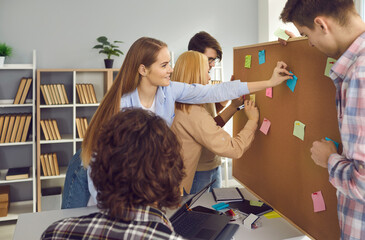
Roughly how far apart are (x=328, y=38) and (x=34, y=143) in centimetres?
314

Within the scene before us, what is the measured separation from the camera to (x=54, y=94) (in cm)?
358

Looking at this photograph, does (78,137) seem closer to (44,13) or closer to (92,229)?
(44,13)

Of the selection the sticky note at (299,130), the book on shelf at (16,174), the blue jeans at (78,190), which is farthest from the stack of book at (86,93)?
the sticky note at (299,130)

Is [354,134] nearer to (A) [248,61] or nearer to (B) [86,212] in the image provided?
(A) [248,61]

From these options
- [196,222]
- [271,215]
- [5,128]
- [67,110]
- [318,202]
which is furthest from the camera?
[67,110]

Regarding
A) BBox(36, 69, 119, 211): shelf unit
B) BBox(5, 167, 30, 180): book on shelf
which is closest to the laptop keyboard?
BBox(36, 69, 119, 211): shelf unit

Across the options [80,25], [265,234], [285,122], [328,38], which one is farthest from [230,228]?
[80,25]

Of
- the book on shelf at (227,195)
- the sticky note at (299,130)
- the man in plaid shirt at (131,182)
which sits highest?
the sticky note at (299,130)

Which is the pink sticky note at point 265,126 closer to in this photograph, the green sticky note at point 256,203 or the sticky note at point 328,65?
the green sticky note at point 256,203

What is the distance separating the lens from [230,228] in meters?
1.40

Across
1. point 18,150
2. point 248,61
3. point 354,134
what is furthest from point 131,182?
point 18,150

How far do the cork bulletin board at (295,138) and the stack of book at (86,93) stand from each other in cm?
221

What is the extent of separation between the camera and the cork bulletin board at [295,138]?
128 cm

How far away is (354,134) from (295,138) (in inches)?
19.6
